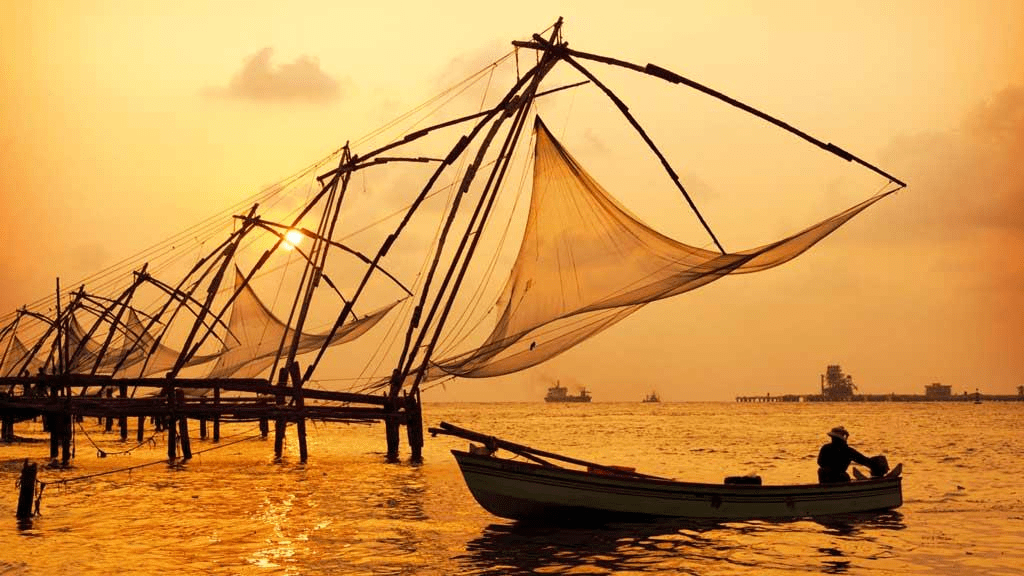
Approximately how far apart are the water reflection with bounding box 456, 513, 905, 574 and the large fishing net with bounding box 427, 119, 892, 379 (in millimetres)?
3074

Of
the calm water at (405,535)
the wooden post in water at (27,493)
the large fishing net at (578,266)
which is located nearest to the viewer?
the calm water at (405,535)

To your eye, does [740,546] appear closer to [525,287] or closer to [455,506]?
[525,287]

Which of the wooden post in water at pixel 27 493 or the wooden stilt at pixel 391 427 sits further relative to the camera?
the wooden stilt at pixel 391 427

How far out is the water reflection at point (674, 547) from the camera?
15.6m

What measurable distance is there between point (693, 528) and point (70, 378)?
21.4 m

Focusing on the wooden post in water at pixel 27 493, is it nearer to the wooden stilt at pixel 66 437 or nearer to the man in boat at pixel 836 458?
the wooden stilt at pixel 66 437

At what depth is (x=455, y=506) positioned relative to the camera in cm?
2292

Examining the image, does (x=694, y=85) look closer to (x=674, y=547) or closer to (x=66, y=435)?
(x=674, y=547)

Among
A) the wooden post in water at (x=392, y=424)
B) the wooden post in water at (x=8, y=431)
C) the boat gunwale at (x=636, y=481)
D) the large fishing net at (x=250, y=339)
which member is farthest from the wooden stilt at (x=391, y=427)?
the wooden post in water at (x=8, y=431)

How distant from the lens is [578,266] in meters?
18.9

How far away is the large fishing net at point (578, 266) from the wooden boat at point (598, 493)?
5.55ft

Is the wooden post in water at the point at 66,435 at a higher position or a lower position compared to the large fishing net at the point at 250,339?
lower

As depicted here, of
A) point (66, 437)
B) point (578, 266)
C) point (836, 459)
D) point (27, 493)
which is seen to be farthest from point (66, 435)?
point (836, 459)

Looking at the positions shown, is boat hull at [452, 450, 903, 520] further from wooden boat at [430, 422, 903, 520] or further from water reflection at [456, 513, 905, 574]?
water reflection at [456, 513, 905, 574]
